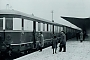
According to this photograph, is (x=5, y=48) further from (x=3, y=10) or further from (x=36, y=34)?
(x=36, y=34)

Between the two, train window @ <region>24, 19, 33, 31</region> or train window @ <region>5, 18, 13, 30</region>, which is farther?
train window @ <region>24, 19, 33, 31</region>

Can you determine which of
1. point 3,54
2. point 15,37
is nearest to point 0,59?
point 3,54

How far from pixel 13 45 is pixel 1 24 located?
1.60m

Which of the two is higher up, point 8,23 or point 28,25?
point 8,23

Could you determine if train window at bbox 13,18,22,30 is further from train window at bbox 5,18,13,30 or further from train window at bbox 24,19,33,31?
train window at bbox 24,19,33,31

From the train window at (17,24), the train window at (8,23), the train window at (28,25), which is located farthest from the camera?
the train window at (28,25)

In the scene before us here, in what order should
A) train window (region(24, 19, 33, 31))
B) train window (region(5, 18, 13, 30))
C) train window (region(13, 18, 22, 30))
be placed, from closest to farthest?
train window (region(5, 18, 13, 30)), train window (region(13, 18, 22, 30)), train window (region(24, 19, 33, 31))

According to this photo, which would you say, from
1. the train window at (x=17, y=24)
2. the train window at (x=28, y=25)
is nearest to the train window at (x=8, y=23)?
the train window at (x=17, y=24)

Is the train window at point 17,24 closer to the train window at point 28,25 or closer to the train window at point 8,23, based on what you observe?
the train window at point 8,23

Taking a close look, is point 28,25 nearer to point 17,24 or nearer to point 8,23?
point 17,24

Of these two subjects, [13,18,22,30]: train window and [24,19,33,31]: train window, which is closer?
[13,18,22,30]: train window

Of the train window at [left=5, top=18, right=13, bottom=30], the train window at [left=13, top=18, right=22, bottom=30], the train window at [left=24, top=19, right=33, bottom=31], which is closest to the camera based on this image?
the train window at [left=5, top=18, right=13, bottom=30]

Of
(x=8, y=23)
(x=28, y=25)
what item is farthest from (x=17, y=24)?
(x=28, y=25)

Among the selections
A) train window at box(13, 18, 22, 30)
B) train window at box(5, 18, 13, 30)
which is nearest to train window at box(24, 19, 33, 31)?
train window at box(13, 18, 22, 30)
